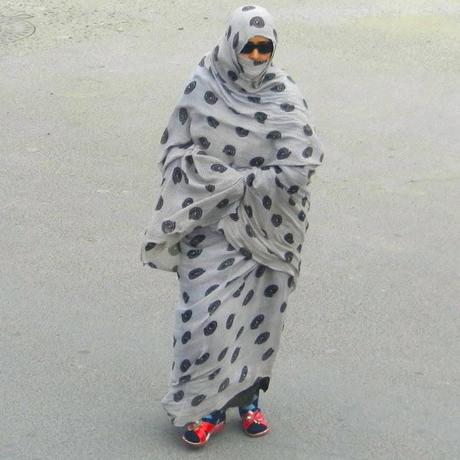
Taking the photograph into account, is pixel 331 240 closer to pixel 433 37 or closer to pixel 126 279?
pixel 126 279

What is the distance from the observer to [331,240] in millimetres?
8258

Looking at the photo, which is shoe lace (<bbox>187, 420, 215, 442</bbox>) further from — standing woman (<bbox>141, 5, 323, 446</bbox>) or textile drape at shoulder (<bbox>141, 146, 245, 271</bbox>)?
textile drape at shoulder (<bbox>141, 146, 245, 271</bbox>)

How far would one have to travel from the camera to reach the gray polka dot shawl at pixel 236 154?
547 centimetres

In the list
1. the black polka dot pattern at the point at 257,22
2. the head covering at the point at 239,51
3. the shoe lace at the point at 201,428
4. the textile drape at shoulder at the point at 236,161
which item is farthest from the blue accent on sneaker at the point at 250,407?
the black polka dot pattern at the point at 257,22

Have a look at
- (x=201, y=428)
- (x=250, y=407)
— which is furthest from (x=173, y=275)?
(x=201, y=428)

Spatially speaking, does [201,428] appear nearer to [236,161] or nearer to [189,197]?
[189,197]

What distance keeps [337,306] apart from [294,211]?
1880 mm

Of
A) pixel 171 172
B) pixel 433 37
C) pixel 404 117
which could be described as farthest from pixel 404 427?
pixel 433 37

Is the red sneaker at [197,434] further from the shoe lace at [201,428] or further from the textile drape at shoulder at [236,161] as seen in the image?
the textile drape at shoulder at [236,161]

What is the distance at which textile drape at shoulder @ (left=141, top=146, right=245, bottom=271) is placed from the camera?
5.48 m

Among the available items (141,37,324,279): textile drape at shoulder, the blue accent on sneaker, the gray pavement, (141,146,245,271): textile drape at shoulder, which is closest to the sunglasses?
(141,37,324,279): textile drape at shoulder

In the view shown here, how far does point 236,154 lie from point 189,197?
0.89 feet

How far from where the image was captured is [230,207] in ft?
18.2

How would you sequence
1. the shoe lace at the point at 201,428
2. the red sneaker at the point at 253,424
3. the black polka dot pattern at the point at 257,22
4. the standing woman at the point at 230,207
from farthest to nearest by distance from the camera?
the red sneaker at the point at 253,424, the shoe lace at the point at 201,428, the standing woman at the point at 230,207, the black polka dot pattern at the point at 257,22
